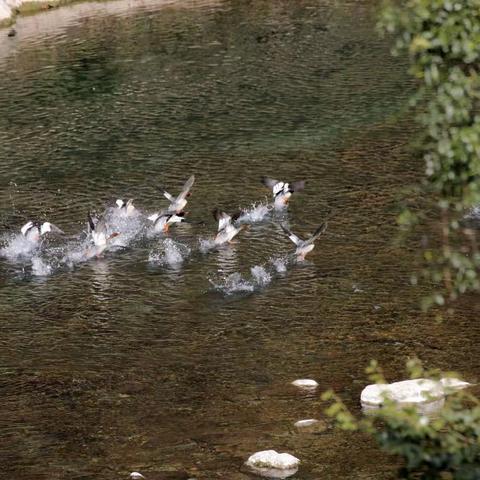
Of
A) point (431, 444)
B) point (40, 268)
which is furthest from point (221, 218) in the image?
point (431, 444)

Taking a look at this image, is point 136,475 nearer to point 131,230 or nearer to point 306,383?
point 306,383

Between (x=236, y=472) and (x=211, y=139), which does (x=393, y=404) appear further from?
(x=211, y=139)

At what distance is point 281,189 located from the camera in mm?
25625

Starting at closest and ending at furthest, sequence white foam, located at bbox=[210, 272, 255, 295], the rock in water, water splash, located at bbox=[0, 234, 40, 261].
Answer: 1. the rock in water
2. white foam, located at bbox=[210, 272, 255, 295]
3. water splash, located at bbox=[0, 234, 40, 261]

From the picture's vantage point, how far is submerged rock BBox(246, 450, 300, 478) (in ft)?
47.6

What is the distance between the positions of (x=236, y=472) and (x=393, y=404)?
7.86 meters

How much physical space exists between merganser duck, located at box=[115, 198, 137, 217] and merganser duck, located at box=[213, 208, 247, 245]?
2.36m

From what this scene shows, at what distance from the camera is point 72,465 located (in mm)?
15469

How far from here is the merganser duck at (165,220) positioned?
80.6ft

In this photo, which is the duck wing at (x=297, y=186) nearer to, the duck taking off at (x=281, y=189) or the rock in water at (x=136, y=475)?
the duck taking off at (x=281, y=189)

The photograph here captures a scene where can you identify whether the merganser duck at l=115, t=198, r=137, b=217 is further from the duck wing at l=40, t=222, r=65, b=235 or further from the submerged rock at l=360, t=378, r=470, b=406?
the submerged rock at l=360, t=378, r=470, b=406

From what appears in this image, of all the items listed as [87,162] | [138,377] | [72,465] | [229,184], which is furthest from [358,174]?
[72,465]

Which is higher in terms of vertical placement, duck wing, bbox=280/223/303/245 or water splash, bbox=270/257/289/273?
duck wing, bbox=280/223/303/245

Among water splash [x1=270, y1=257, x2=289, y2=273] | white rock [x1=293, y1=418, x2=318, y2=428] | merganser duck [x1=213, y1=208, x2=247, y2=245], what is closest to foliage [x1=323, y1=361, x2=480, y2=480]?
white rock [x1=293, y1=418, x2=318, y2=428]
